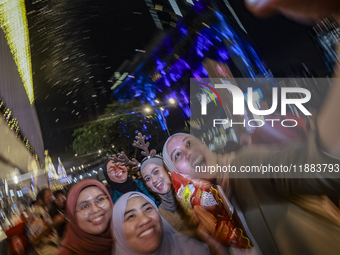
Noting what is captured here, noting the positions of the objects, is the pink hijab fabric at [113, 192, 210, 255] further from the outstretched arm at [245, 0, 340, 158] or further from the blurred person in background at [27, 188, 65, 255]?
the outstretched arm at [245, 0, 340, 158]

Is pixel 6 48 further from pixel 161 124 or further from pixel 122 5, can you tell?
A: pixel 161 124

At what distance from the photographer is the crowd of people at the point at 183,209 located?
3.33 ft

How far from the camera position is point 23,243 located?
102 cm

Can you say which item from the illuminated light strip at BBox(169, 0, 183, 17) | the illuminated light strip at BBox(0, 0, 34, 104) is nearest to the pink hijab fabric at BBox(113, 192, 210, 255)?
the illuminated light strip at BBox(0, 0, 34, 104)

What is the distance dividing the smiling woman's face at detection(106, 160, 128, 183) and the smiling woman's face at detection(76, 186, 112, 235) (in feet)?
0.30

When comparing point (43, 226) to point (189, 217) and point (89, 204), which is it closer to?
point (89, 204)

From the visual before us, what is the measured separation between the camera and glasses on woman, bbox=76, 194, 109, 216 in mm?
1012

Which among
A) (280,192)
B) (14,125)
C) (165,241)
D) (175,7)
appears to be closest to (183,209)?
(165,241)

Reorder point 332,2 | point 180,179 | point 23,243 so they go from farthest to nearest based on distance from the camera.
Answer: point 180,179, point 23,243, point 332,2

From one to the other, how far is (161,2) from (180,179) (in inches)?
40.2

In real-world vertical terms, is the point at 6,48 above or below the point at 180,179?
above

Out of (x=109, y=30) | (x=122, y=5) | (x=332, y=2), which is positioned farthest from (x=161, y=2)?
(x=332, y=2)

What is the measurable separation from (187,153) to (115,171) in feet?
1.30

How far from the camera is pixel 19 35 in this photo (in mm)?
1081
